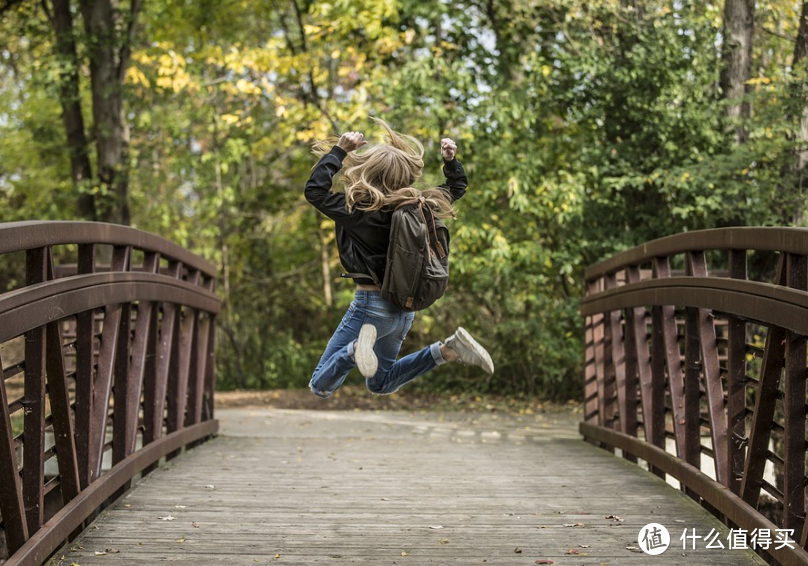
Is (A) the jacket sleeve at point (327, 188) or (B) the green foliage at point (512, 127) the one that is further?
(B) the green foliage at point (512, 127)

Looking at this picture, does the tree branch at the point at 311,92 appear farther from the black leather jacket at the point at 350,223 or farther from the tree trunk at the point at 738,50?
the black leather jacket at the point at 350,223

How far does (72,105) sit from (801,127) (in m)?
10.3

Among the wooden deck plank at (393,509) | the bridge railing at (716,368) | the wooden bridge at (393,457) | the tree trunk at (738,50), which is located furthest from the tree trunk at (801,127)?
the wooden deck plank at (393,509)

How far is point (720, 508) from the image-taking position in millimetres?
4688

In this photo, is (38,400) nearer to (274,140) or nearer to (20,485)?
(20,485)

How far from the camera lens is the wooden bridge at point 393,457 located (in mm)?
3906

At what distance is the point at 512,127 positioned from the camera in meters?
12.0

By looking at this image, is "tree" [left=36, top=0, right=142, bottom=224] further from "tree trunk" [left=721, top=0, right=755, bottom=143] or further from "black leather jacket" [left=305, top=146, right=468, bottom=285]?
"black leather jacket" [left=305, top=146, right=468, bottom=285]

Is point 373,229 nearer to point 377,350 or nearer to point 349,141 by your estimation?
point 349,141

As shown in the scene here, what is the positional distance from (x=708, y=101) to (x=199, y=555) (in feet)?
28.5

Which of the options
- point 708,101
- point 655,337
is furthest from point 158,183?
point 655,337

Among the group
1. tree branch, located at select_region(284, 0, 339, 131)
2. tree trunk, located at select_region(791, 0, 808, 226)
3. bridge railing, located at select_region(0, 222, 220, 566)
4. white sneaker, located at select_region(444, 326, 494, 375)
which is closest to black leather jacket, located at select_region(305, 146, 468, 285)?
white sneaker, located at select_region(444, 326, 494, 375)

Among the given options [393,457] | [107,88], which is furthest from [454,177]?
[107,88]

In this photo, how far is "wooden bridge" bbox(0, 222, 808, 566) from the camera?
3.91m
